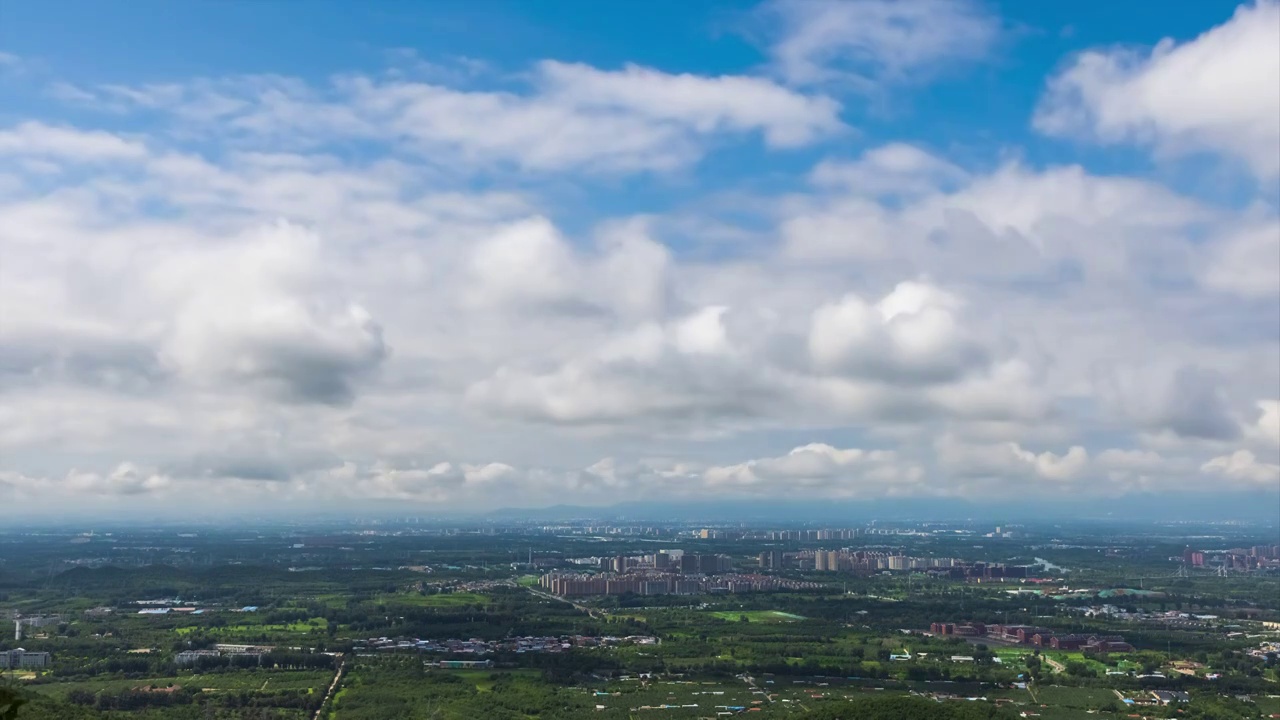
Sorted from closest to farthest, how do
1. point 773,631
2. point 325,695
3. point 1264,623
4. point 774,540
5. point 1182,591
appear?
point 325,695 < point 773,631 < point 1264,623 < point 1182,591 < point 774,540

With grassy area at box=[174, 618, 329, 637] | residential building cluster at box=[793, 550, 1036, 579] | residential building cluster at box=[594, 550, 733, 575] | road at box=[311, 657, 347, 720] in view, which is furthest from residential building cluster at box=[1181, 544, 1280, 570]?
road at box=[311, 657, 347, 720]

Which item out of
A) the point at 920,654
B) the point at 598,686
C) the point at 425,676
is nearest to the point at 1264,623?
the point at 920,654

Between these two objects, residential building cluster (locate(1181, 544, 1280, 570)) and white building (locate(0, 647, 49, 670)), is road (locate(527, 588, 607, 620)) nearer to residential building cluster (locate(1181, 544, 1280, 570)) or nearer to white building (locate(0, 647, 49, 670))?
white building (locate(0, 647, 49, 670))

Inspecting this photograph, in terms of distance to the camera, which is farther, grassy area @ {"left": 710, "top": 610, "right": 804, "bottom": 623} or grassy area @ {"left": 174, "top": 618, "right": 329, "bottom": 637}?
grassy area @ {"left": 710, "top": 610, "right": 804, "bottom": 623}

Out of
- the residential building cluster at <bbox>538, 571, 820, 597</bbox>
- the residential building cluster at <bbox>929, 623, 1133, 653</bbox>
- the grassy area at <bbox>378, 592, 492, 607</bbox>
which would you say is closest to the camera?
the residential building cluster at <bbox>929, 623, 1133, 653</bbox>

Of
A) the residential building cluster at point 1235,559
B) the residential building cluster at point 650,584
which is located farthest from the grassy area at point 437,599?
the residential building cluster at point 1235,559

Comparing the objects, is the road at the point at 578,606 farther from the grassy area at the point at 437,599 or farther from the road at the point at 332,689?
the road at the point at 332,689

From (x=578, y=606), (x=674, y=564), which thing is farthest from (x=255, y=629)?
(x=674, y=564)

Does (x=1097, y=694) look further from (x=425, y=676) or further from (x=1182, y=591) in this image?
(x=1182, y=591)
